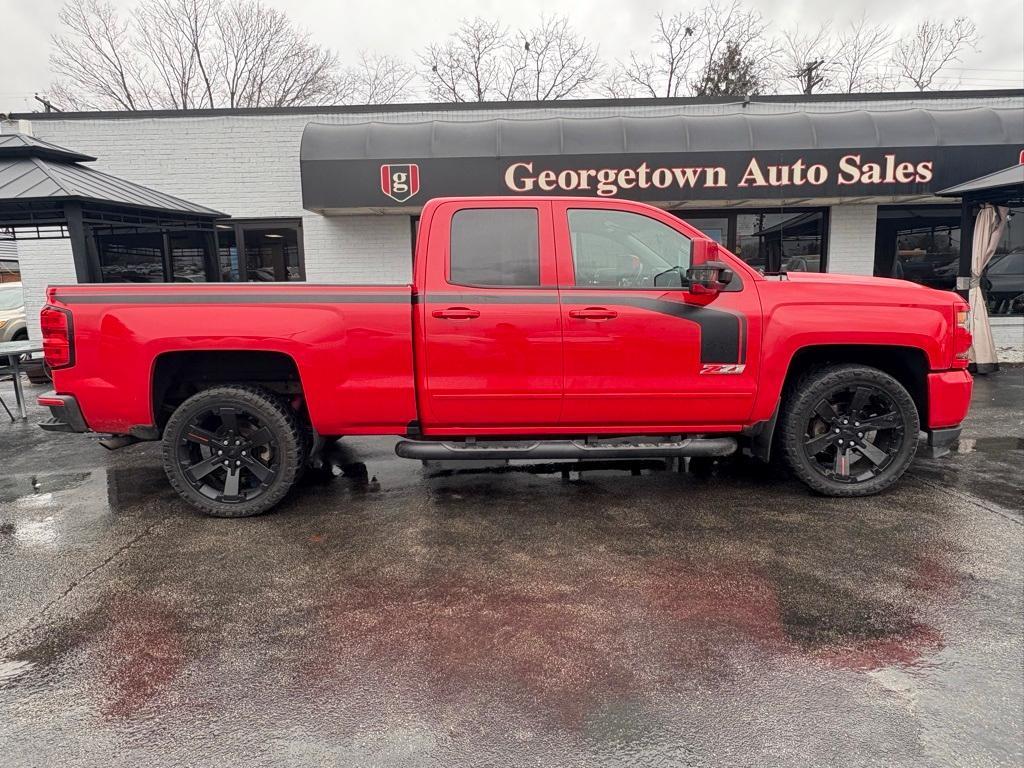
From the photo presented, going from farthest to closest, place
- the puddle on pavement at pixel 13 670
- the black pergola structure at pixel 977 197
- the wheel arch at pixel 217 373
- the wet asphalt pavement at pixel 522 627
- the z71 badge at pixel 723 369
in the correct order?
the black pergola structure at pixel 977 197 → the wheel arch at pixel 217 373 → the z71 badge at pixel 723 369 → the puddle on pavement at pixel 13 670 → the wet asphalt pavement at pixel 522 627

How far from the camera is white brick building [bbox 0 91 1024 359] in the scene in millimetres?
10852

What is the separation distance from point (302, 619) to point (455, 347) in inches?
71.1

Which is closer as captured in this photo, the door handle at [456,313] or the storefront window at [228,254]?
the door handle at [456,313]

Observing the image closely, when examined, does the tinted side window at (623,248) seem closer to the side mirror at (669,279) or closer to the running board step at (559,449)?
the side mirror at (669,279)

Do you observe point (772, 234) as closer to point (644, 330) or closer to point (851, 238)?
point (851, 238)

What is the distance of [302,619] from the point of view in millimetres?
3102

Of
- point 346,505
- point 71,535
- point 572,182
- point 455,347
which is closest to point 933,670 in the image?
point 455,347

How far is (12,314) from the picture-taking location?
1277cm

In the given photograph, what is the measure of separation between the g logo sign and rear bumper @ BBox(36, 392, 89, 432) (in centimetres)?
612

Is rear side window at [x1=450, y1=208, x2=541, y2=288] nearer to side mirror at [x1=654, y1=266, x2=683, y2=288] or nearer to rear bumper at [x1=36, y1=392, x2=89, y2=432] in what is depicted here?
side mirror at [x1=654, y1=266, x2=683, y2=288]

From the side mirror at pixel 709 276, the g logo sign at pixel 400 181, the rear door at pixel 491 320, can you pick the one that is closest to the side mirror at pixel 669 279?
the side mirror at pixel 709 276

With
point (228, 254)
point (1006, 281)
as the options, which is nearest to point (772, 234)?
point (1006, 281)

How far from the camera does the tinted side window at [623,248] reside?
4.26 m

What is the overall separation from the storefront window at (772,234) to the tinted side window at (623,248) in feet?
23.7
